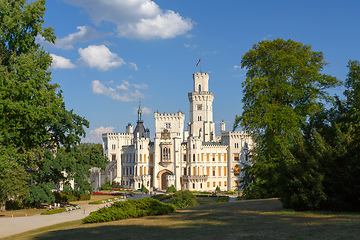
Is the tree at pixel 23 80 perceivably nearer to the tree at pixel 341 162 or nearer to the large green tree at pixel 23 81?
the large green tree at pixel 23 81

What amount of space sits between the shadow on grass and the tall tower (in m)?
80.9

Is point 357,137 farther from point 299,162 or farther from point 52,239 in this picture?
point 52,239

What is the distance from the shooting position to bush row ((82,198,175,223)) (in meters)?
18.6

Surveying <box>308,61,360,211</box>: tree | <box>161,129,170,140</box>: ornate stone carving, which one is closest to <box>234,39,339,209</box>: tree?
<box>308,61,360,211</box>: tree

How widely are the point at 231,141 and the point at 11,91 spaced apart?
7457cm

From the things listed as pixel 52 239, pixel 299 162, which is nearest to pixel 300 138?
pixel 299 162

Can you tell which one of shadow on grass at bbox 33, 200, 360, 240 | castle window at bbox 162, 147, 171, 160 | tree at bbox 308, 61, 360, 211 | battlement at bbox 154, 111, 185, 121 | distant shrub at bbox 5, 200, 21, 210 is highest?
battlement at bbox 154, 111, 185, 121

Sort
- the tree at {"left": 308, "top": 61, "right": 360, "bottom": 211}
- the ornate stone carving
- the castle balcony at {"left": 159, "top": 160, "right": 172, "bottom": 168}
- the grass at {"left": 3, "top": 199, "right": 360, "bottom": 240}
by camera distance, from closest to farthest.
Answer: the grass at {"left": 3, "top": 199, "right": 360, "bottom": 240}, the tree at {"left": 308, "top": 61, "right": 360, "bottom": 211}, the castle balcony at {"left": 159, "top": 160, "right": 172, "bottom": 168}, the ornate stone carving

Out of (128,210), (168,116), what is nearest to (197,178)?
(168,116)

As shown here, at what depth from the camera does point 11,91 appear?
1914 cm

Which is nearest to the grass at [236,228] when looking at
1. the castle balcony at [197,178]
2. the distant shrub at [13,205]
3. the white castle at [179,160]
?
the distant shrub at [13,205]

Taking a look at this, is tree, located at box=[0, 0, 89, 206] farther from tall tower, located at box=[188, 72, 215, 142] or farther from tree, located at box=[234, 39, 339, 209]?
tall tower, located at box=[188, 72, 215, 142]

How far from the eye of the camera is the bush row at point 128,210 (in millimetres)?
18609

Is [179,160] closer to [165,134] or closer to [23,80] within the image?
[165,134]
